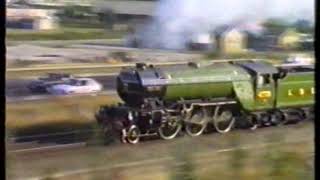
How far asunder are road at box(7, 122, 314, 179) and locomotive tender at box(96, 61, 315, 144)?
0.03 m

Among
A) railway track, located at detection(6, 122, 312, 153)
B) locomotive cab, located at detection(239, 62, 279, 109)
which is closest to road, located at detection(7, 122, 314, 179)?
railway track, located at detection(6, 122, 312, 153)

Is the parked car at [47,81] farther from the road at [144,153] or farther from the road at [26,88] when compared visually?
the road at [144,153]

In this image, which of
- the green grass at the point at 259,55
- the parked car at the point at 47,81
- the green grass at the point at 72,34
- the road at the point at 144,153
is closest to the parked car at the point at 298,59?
the green grass at the point at 259,55

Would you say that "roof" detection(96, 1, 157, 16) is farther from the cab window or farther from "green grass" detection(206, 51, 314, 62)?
the cab window

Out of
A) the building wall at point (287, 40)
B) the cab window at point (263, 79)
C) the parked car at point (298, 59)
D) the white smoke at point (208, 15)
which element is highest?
the white smoke at point (208, 15)

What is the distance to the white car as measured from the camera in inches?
46.4

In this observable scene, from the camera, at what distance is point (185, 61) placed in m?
1.32

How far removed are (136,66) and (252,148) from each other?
1.20ft

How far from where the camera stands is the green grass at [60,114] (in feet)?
3.75

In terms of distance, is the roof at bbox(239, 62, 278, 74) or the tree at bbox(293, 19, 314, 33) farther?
the roof at bbox(239, 62, 278, 74)

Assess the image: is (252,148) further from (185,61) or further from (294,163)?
(185,61)

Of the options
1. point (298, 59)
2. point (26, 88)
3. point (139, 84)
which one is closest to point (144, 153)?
point (139, 84)

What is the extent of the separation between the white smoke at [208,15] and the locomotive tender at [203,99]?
0.09 m

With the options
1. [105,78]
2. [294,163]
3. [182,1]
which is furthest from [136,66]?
[294,163]
